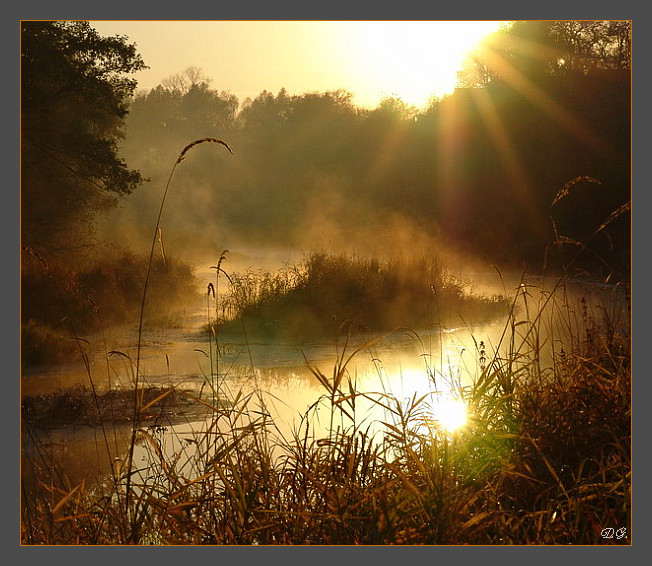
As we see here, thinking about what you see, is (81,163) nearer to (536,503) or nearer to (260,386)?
(260,386)

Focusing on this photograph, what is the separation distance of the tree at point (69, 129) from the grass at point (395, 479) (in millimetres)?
1263

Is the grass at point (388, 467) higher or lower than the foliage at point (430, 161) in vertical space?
lower

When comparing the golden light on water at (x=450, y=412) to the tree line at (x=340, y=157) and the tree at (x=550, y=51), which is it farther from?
the tree at (x=550, y=51)

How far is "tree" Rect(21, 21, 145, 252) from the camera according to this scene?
3594 mm

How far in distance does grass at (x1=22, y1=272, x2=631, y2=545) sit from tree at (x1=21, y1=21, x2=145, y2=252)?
1.26 m

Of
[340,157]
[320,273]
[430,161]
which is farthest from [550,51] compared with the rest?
[320,273]

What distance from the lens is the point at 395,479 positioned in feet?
8.61

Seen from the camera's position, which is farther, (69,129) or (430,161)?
(430,161)

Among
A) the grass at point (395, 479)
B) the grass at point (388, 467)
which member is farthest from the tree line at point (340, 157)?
the grass at point (395, 479)

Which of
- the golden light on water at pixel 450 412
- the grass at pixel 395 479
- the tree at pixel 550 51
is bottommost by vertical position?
the grass at pixel 395 479

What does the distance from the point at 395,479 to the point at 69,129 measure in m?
2.47

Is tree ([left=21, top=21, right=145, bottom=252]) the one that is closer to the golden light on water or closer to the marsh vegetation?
the marsh vegetation

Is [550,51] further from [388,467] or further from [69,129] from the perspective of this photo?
[69,129]

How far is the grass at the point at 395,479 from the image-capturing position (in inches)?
103
